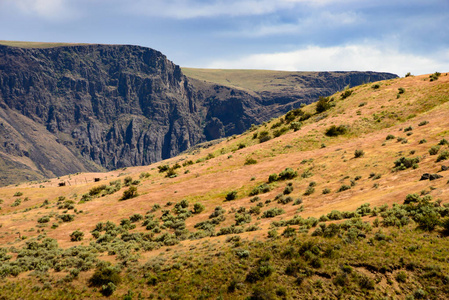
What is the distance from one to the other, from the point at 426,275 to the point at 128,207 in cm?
3299

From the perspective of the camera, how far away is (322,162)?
40438 mm

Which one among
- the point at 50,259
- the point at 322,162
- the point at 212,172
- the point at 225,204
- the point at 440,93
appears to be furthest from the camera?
the point at 440,93

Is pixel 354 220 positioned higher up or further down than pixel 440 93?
further down

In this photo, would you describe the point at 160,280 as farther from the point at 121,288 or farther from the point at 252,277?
the point at 252,277

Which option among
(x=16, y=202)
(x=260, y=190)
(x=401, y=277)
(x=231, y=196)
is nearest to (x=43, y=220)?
(x=16, y=202)

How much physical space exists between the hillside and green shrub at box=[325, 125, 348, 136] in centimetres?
82

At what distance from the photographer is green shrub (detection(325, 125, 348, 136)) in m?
53.7

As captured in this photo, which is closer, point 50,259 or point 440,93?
point 50,259

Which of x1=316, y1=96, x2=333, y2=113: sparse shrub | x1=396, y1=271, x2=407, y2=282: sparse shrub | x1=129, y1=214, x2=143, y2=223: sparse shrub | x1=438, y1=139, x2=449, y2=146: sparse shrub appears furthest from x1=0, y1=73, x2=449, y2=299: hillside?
x1=316, y1=96, x2=333, y2=113: sparse shrub

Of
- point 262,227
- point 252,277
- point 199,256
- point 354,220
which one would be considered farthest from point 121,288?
point 354,220

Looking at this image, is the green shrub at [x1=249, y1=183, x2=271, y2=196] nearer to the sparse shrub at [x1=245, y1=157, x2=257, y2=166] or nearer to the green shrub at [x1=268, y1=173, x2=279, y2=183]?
the green shrub at [x1=268, y1=173, x2=279, y2=183]

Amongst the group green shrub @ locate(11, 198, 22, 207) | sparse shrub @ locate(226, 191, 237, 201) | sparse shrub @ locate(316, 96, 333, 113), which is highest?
sparse shrub @ locate(316, 96, 333, 113)

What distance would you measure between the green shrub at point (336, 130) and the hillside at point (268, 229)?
819 millimetres

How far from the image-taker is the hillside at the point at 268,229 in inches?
732
